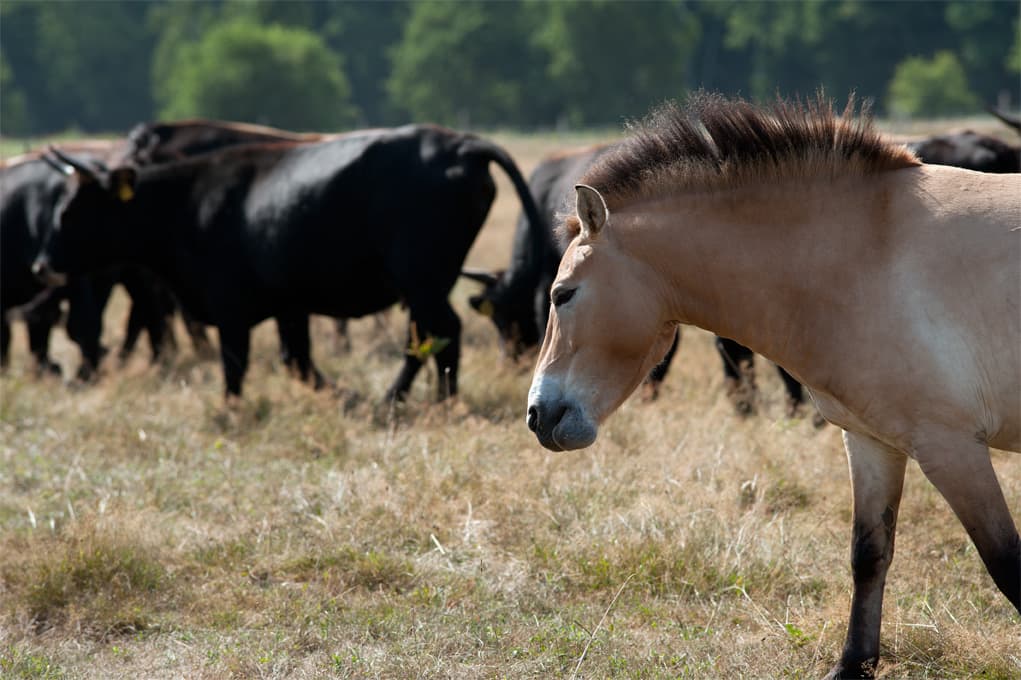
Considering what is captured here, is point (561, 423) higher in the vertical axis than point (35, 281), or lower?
higher

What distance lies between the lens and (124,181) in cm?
939

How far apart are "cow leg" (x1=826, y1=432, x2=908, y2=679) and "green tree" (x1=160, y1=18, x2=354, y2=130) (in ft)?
199

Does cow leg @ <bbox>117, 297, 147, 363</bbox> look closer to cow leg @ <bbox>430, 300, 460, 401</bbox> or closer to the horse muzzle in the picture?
cow leg @ <bbox>430, 300, 460, 401</bbox>

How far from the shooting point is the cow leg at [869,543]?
15.2 feet

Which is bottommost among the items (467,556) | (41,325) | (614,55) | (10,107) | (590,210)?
(10,107)

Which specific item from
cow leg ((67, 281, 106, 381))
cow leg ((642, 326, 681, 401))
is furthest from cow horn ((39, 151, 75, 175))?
cow leg ((642, 326, 681, 401))

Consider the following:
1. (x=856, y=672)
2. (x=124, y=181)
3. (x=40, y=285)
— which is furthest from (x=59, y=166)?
(x=856, y=672)

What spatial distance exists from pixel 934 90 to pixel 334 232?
5827 cm

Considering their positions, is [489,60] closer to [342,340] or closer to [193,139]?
[193,139]

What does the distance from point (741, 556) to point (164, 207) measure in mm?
5753

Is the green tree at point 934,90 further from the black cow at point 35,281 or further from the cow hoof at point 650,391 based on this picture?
the cow hoof at point 650,391

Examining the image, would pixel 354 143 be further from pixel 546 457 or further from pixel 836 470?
pixel 836 470

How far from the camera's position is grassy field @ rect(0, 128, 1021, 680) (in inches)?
192

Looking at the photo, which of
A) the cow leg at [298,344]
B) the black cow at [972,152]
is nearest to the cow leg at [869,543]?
the black cow at [972,152]
